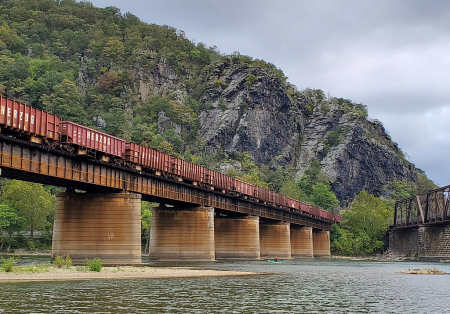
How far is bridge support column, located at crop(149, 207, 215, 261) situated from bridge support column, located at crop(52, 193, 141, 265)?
18313 millimetres

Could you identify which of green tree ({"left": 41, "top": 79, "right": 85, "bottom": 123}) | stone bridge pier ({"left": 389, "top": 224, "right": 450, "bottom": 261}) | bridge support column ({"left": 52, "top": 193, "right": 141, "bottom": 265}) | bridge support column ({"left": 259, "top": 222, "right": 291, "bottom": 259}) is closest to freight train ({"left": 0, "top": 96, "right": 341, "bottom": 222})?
bridge support column ({"left": 52, "top": 193, "right": 141, "bottom": 265})

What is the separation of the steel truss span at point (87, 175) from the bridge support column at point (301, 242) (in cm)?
4287

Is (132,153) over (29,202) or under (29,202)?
over

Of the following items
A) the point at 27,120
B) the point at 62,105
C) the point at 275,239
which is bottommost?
the point at 275,239

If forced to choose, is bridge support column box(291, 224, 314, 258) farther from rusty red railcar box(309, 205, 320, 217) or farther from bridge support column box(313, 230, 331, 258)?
bridge support column box(313, 230, 331, 258)

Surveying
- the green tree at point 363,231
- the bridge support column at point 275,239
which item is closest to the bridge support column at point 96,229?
the bridge support column at point 275,239

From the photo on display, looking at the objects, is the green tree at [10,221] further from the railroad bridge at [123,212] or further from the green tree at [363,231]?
the green tree at [363,231]

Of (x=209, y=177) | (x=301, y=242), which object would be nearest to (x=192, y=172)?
(x=209, y=177)

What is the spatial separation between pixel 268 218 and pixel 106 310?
83291 millimetres

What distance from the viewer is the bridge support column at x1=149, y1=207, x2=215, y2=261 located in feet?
246

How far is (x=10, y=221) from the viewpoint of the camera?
115 meters

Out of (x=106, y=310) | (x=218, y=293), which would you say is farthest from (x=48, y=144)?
(x=106, y=310)

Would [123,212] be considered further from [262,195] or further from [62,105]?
[62,105]

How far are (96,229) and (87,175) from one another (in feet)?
20.1
